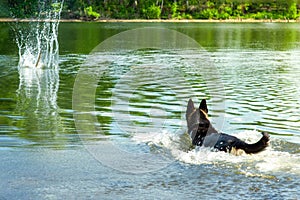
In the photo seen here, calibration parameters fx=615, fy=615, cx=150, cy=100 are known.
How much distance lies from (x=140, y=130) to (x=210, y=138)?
2.78 metres

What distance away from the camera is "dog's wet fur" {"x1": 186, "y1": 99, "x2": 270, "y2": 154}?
1077 cm

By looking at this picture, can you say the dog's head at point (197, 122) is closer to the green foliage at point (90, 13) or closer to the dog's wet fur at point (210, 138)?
the dog's wet fur at point (210, 138)

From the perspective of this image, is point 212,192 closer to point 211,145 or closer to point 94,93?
point 211,145

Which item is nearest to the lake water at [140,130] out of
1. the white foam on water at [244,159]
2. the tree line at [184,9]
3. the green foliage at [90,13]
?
the white foam on water at [244,159]

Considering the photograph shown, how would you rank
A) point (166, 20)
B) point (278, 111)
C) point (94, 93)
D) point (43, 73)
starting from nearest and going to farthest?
point (278, 111) < point (94, 93) < point (43, 73) < point (166, 20)

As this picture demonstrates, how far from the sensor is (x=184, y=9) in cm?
10794

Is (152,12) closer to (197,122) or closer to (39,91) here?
(39,91)

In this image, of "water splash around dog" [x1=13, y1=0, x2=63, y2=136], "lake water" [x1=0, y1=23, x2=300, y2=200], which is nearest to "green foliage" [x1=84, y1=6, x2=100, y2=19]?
"water splash around dog" [x1=13, y1=0, x2=63, y2=136]

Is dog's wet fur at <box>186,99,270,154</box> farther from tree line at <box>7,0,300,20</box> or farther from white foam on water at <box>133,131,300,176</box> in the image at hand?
tree line at <box>7,0,300,20</box>

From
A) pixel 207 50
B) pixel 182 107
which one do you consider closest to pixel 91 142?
pixel 182 107

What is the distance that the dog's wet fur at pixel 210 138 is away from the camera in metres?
10.8

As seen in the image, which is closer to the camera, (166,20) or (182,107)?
(182,107)

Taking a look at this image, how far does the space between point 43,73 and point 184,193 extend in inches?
654

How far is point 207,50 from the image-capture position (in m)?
39.1
